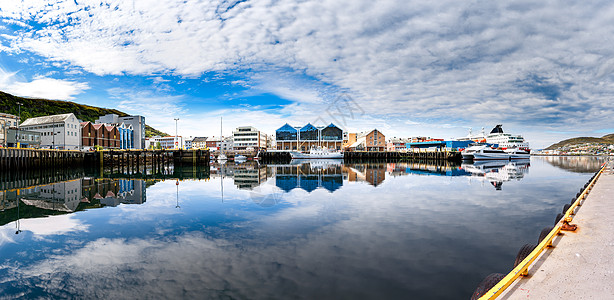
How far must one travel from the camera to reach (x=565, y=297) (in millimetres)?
3096

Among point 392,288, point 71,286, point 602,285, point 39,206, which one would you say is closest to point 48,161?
point 39,206

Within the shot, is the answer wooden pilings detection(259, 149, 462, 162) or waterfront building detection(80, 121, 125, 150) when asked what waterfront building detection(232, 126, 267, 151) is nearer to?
wooden pilings detection(259, 149, 462, 162)

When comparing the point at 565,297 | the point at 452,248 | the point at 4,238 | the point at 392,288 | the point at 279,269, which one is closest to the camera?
the point at 565,297

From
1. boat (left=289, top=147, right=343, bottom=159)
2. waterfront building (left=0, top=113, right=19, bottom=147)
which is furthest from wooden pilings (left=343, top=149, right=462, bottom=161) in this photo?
waterfront building (left=0, top=113, right=19, bottom=147)

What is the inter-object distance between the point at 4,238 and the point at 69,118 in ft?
227

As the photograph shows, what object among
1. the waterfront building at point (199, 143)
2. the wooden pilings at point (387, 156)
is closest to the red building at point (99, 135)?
the wooden pilings at point (387, 156)

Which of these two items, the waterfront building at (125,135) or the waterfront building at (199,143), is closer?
the waterfront building at (125,135)

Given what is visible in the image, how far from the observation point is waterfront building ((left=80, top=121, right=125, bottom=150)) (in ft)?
219

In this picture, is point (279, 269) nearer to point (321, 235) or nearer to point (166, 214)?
point (321, 235)

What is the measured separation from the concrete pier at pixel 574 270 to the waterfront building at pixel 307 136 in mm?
93334

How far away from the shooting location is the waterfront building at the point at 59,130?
61.3m

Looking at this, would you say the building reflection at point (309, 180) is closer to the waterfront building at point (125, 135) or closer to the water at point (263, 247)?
the water at point (263, 247)

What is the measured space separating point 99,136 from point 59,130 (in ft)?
33.0

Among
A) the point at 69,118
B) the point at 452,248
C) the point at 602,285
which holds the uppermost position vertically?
the point at 69,118
